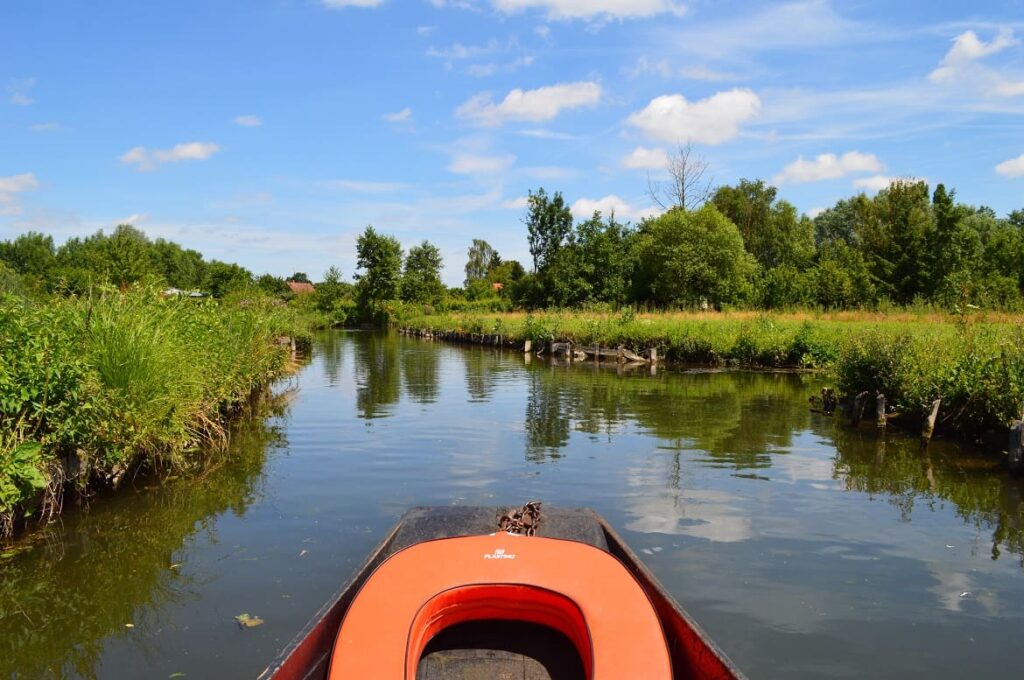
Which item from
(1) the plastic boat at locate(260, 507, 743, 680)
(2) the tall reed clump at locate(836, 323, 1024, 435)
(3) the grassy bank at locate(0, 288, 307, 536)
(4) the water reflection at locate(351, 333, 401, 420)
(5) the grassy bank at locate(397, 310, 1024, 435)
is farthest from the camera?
(4) the water reflection at locate(351, 333, 401, 420)

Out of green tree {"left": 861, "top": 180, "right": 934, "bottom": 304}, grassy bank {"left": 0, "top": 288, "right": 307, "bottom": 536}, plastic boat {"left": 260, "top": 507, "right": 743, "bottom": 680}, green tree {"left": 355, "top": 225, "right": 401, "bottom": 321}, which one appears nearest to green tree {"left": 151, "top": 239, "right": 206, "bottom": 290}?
green tree {"left": 355, "top": 225, "right": 401, "bottom": 321}

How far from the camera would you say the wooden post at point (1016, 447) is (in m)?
9.70

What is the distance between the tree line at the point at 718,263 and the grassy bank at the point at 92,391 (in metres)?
9.34

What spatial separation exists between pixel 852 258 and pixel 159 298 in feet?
137

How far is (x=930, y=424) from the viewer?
12.0 metres

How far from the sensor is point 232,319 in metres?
14.0

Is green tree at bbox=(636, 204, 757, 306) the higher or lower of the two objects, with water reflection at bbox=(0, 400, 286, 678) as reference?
higher

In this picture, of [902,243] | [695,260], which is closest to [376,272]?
[695,260]

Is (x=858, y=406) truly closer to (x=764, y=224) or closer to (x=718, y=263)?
(x=718, y=263)

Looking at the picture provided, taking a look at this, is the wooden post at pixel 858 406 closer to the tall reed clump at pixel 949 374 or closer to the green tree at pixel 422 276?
the tall reed clump at pixel 949 374

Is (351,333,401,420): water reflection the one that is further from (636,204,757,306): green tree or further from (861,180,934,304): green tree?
(861,180,934,304): green tree

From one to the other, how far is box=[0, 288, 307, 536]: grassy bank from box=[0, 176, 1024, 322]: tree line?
934 cm

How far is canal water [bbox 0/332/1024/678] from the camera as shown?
5250mm

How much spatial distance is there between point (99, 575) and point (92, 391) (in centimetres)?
210
